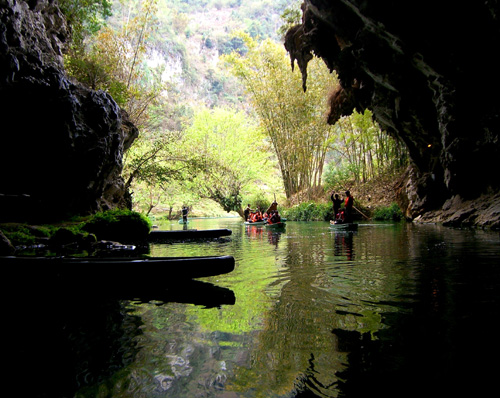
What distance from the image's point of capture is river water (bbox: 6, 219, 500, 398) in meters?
1.90

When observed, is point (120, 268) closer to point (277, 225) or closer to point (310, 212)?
point (277, 225)

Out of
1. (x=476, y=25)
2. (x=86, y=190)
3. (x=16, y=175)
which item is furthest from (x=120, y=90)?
(x=476, y=25)

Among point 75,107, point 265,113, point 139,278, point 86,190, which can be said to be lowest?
point 139,278

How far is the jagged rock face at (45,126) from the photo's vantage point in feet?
28.4

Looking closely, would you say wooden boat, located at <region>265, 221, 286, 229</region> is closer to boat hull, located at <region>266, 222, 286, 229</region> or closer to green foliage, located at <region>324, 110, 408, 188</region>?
boat hull, located at <region>266, 222, 286, 229</region>

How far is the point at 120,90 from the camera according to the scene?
1502 cm

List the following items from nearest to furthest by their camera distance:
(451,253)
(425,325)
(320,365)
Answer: (320,365), (425,325), (451,253)

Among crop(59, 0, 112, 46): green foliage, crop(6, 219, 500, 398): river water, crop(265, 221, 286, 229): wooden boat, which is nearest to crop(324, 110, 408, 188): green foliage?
crop(265, 221, 286, 229): wooden boat

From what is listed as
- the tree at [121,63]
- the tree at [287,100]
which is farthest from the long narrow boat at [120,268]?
the tree at [287,100]

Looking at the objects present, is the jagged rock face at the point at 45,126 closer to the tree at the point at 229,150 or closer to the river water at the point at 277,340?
the river water at the point at 277,340

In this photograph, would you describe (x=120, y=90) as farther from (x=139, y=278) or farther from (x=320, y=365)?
(x=320, y=365)

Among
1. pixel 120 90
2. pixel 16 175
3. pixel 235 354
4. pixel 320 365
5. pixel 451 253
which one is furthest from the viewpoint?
pixel 120 90

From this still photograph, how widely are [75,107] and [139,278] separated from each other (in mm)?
8254

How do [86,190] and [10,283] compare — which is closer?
[10,283]
